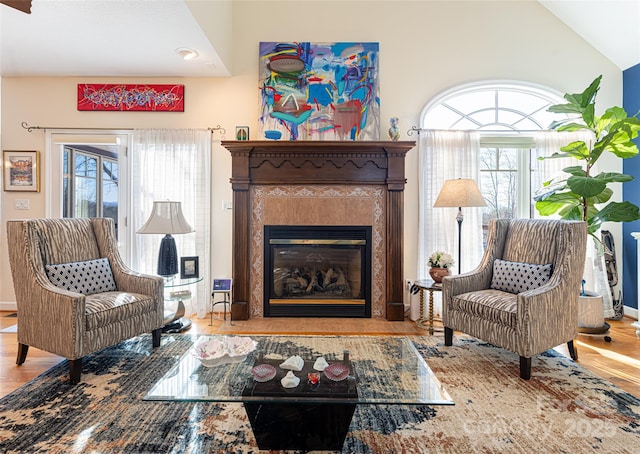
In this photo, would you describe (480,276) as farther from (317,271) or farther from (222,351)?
(222,351)

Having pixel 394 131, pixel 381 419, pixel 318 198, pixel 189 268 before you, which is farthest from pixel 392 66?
pixel 381 419

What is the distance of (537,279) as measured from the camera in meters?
2.89

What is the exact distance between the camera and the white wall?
425 centimetres

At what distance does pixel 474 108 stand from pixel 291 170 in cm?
241

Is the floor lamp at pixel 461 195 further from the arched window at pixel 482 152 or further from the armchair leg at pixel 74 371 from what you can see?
the armchair leg at pixel 74 371

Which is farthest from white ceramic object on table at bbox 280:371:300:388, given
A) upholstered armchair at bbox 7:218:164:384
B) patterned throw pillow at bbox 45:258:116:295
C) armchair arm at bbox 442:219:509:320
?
patterned throw pillow at bbox 45:258:116:295

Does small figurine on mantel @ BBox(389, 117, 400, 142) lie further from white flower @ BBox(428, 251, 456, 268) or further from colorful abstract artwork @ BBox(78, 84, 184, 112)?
colorful abstract artwork @ BBox(78, 84, 184, 112)

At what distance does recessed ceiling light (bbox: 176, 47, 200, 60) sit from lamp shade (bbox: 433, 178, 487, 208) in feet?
9.45

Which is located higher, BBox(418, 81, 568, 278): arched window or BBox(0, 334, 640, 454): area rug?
BBox(418, 81, 568, 278): arched window

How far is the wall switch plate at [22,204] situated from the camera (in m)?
4.32

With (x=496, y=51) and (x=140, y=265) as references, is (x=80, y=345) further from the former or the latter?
(x=496, y=51)

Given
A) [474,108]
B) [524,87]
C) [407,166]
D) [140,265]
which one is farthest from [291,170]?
[524,87]

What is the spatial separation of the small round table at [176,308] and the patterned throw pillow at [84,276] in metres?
0.48

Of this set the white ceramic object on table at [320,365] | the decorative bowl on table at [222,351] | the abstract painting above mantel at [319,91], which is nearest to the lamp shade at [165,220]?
the abstract painting above mantel at [319,91]
